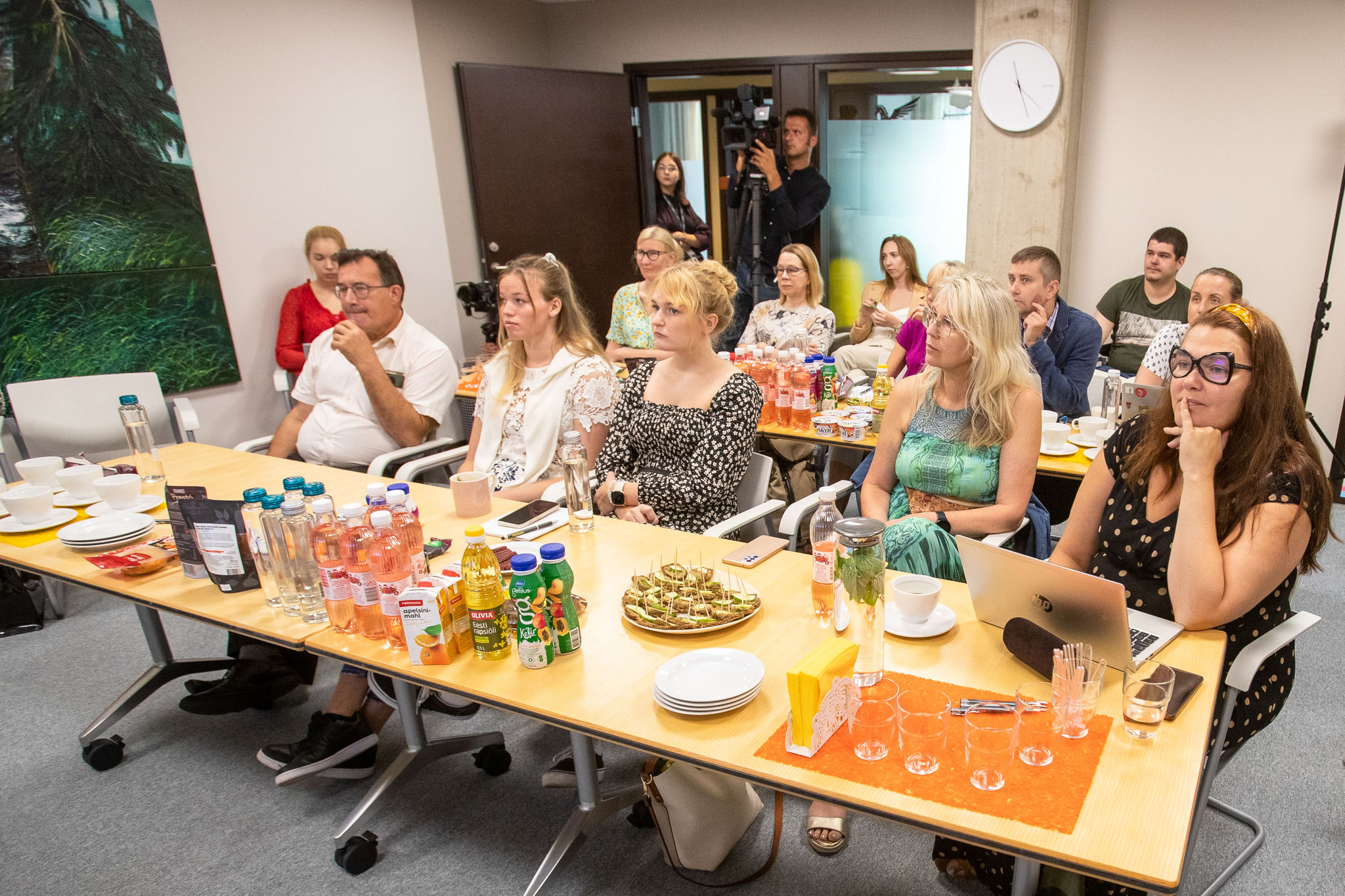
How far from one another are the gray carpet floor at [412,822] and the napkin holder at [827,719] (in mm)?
783

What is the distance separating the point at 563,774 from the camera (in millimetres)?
2180

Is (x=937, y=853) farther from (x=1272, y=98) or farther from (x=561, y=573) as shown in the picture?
(x=1272, y=98)

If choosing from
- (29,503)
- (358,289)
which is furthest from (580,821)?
(358,289)

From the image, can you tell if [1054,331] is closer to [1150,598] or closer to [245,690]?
[1150,598]

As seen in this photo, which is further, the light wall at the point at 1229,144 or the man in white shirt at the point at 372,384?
the light wall at the point at 1229,144

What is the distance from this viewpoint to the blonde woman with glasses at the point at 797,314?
470 centimetres

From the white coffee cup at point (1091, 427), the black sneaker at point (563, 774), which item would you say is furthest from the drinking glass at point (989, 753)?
the white coffee cup at point (1091, 427)

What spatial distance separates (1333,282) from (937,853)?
3.93 m

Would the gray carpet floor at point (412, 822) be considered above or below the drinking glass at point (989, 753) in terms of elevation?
below

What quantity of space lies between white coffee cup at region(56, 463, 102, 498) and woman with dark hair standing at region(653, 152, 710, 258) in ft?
13.2

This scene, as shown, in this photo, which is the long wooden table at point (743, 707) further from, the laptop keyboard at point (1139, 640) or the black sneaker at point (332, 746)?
the black sneaker at point (332, 746)

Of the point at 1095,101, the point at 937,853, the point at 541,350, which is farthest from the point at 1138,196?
the point at 937,853

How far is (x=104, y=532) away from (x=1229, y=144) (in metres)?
5.17

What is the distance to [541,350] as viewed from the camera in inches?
116
